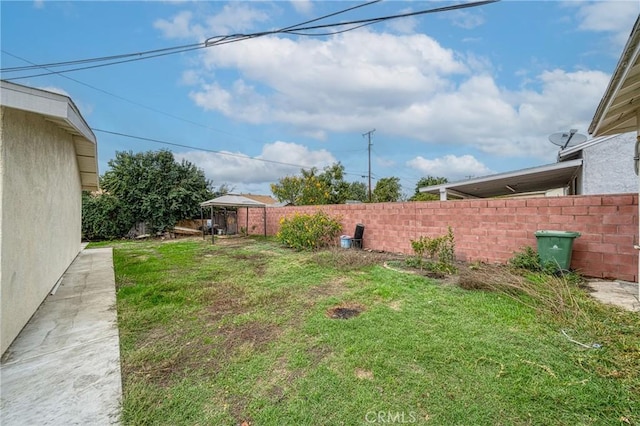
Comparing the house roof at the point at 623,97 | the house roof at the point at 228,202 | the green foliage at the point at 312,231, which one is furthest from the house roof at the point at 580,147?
the house roof at the point at 228,202

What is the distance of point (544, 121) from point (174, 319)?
19560 mm

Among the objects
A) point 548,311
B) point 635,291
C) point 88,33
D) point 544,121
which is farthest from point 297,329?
point 544,121

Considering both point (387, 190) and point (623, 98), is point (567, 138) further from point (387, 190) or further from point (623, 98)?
point (387, 190)

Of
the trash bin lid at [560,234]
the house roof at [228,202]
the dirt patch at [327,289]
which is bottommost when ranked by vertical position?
the dirt patch at [327,289]

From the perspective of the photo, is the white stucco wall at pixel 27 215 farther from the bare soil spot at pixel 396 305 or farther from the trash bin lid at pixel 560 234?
→ the trash bin lid at pixel 560 234

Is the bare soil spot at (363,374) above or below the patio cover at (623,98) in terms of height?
below

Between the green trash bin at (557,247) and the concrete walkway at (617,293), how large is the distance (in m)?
0.51

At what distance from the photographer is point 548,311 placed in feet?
11.7

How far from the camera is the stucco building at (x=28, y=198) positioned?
3.12m

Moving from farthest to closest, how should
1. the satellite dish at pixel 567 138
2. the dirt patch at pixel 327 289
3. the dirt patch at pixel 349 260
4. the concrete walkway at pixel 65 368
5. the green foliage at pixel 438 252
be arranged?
the satellite dish at pixel 567 138
the dirt patch at pixel 349 260
the green foliage at pixel 438 252
the dirt patch at pixel 327 289
the concrete walkway at pixel 65 368

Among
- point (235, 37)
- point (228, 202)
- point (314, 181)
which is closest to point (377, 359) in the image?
point (235, 37)

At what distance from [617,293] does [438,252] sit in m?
3.28

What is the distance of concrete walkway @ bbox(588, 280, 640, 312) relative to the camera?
12.2 feet

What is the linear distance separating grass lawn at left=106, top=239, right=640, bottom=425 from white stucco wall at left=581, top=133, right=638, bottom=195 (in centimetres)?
537
